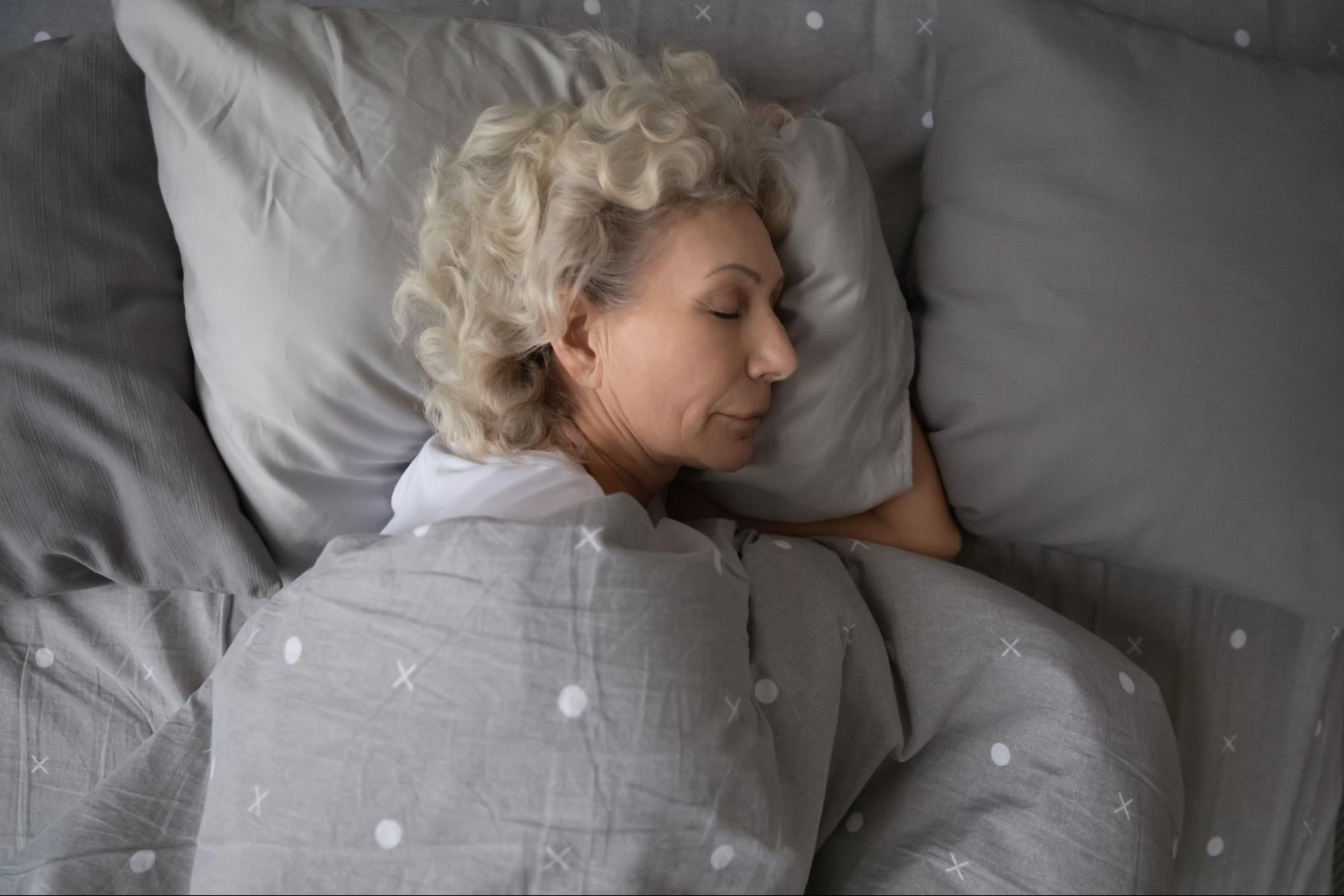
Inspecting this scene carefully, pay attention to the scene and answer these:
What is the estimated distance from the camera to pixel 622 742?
866 millimetres

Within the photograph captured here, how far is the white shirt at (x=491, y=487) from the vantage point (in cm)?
109

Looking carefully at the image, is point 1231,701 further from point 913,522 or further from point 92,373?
point 92,373

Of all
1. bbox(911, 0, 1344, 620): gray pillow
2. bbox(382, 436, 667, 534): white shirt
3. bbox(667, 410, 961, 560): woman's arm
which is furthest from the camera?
bbox(667, 410, 961, 560): woman's arm

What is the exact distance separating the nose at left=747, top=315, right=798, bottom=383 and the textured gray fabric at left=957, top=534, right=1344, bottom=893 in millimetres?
465

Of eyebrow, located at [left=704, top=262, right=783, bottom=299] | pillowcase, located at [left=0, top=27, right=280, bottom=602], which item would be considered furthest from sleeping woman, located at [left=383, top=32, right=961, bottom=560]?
pillowcase, located at [left=0, top=27, right=280, bottom=602]

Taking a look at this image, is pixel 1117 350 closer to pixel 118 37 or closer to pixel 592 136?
pixel 592 136

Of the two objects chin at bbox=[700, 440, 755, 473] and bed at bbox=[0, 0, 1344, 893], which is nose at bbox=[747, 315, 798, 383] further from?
bed at bbox=[0, 0, 1344, 893]

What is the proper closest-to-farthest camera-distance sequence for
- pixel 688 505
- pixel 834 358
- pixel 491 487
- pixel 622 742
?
pixel 622 742 → pixel 491 487 → pixel 834 358 → pixel 688 505

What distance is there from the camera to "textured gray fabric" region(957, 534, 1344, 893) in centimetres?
120

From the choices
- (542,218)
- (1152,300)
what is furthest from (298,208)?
(1152,300)

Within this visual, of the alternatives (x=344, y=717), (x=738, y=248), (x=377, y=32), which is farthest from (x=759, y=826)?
(x=377, y=32)

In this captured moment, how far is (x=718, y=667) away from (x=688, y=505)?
0.51 m

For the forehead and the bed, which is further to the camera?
the forehead

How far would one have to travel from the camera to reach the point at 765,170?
125cm
